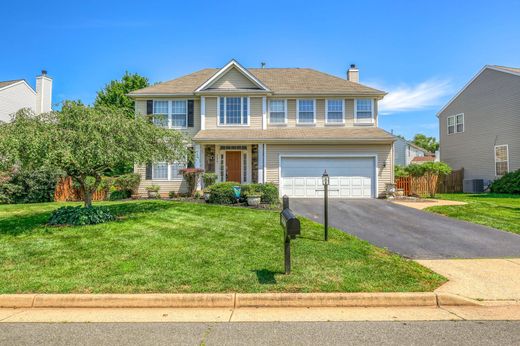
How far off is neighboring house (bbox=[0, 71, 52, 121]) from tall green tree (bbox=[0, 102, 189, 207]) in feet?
59.9

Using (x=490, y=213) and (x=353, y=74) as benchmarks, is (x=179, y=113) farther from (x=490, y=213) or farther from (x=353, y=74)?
(x=490, y=213)

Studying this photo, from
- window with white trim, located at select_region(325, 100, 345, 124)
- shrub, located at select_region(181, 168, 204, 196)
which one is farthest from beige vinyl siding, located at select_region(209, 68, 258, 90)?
shrub, located at select_region(181, 168, 204, 196)

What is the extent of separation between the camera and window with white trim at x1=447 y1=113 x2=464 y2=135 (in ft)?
79.2

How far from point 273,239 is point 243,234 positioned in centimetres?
88

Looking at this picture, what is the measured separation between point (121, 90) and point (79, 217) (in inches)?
1110

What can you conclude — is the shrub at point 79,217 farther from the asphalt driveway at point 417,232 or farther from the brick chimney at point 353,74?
the brick chimney at point 353,74

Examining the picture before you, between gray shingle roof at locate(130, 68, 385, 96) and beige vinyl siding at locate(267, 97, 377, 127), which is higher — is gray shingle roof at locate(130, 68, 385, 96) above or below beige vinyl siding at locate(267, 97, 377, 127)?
above

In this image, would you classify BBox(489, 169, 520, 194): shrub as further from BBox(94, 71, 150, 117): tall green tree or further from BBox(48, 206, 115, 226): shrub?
BBox(94, 71, 150, 117): tall green tree

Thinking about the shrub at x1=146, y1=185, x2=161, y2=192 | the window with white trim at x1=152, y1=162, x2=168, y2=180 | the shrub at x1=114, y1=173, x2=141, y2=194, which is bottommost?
the shrub at x1=146, y1=185, x2=161, y2=192

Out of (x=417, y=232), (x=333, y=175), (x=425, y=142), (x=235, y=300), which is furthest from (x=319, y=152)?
(x=425, y=142)

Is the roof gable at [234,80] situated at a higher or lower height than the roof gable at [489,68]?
lower

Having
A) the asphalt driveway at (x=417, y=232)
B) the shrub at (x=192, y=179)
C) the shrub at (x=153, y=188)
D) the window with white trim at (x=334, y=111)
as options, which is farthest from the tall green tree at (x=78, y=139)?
the window with white trim at (x=334, y=111)

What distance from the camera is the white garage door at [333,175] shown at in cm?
1672

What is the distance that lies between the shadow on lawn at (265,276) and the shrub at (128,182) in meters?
13.7
